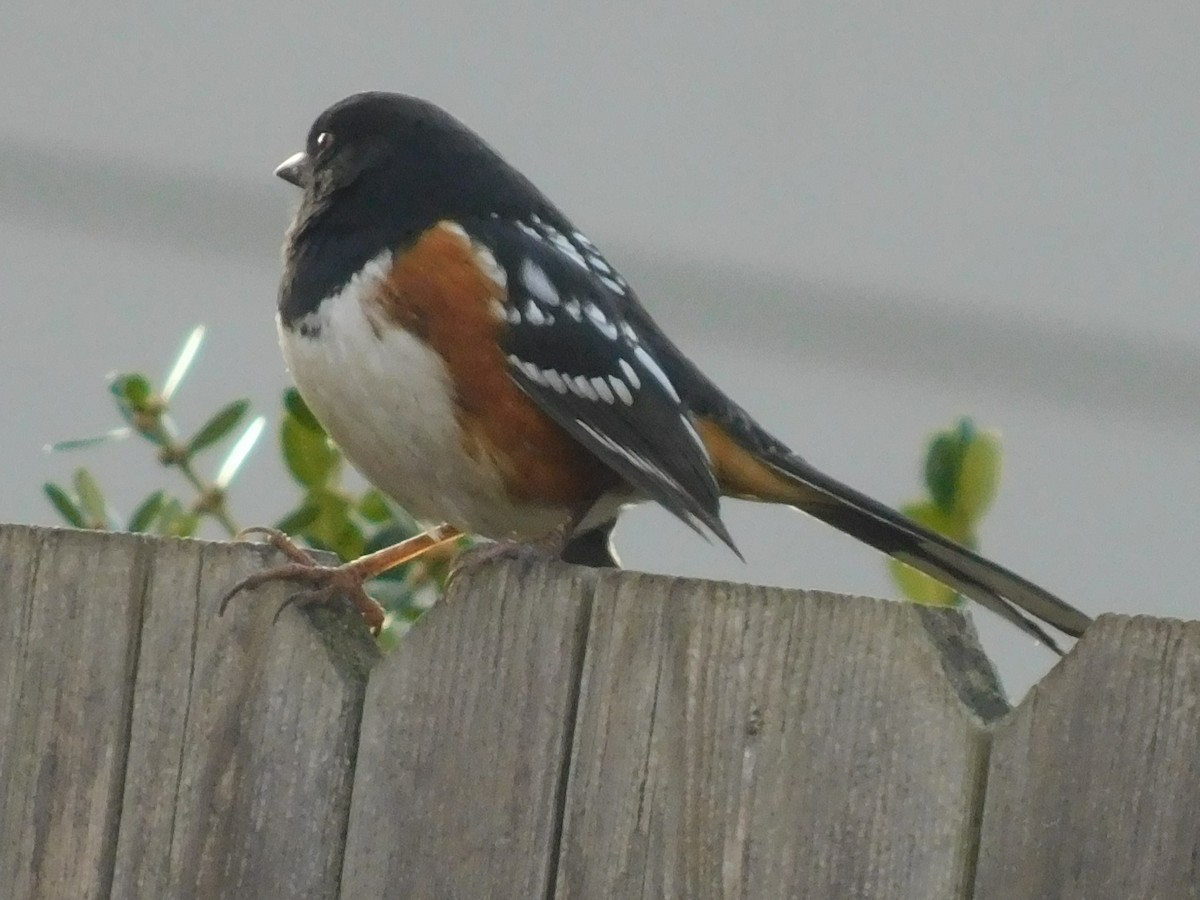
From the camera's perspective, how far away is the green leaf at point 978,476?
210cm

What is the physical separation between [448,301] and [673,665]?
0.99m

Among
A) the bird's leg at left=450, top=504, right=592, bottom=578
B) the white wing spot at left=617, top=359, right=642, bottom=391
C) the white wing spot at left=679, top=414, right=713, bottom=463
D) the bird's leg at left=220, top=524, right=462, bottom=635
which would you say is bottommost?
the bird's leg at left=220, top=524, right=462, bottom=635

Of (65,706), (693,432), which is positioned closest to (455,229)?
(693,432)

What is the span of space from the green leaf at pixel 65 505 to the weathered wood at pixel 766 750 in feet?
3.20

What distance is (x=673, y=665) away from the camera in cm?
135

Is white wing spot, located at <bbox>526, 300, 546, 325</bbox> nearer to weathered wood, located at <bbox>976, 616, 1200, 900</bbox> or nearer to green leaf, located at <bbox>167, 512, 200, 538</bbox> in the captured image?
green leaf, located at <bbox>167, 512, 200, 538</bbox>

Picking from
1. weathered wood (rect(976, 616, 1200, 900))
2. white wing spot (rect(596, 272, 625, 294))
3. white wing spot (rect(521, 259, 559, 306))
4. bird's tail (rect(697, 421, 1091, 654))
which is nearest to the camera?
weathered wood (rect(976, 616, 1200, 900))

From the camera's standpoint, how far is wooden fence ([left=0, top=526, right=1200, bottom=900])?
1.24 m

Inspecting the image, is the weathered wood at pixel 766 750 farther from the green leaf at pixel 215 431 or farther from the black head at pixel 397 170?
the black head at pixel 397 170

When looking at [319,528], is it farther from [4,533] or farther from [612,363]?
[4,533]

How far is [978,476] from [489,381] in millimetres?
609

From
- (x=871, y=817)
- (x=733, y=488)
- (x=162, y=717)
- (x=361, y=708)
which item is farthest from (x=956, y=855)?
(x=733, y=488)

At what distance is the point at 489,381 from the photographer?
2205 millimetres

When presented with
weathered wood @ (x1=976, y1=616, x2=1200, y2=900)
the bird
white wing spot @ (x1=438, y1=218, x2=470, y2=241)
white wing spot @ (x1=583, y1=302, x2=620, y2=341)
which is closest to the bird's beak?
the bird
